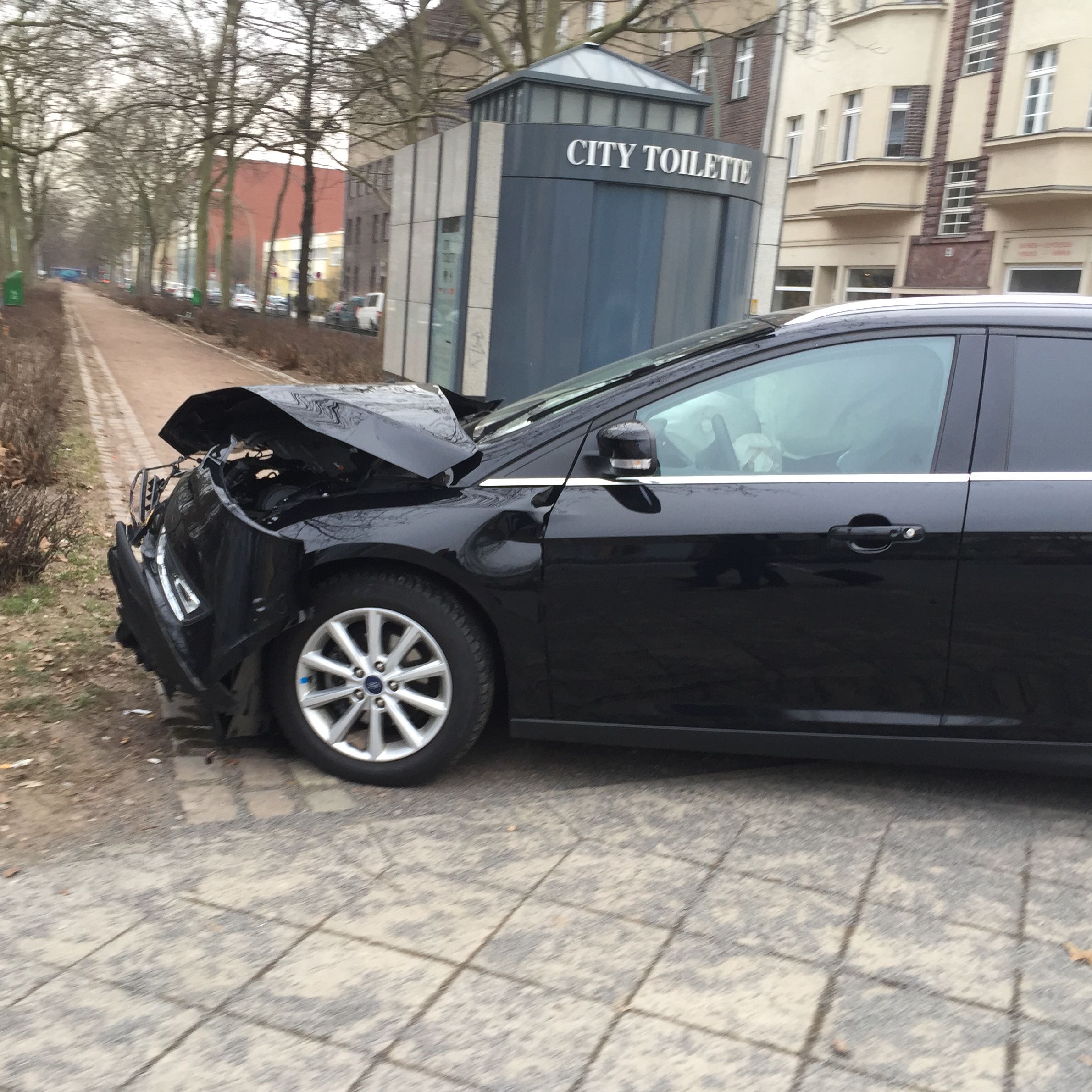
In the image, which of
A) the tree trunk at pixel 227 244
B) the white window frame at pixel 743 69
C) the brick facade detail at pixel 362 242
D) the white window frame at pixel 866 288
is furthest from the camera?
the brick facade detail at pixel 362 242

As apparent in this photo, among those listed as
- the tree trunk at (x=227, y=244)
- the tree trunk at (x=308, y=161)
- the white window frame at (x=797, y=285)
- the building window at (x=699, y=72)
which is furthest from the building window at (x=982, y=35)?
the tree trunk at (x=227, y=244)

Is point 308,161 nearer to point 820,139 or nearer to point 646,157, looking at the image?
point 646,157

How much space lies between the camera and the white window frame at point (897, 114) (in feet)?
98.4

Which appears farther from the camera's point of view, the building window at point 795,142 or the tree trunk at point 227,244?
the tree trunk at point 227,244

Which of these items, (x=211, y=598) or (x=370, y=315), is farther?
(x=370, y=315)

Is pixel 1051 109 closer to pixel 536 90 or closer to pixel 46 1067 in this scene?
pixel 536 90

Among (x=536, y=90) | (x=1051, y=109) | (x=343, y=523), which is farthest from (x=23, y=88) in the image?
(x=343, y=523)

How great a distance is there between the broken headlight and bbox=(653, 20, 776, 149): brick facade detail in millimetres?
31796

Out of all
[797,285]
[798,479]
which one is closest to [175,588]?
[798,479]

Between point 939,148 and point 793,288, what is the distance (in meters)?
6.63

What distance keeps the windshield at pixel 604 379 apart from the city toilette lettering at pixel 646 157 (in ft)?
22.9

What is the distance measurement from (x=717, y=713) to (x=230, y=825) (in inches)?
61.4

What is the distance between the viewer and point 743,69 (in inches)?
1412

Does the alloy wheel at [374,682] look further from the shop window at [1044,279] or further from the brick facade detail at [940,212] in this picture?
the brick facade detail at [940,212]
